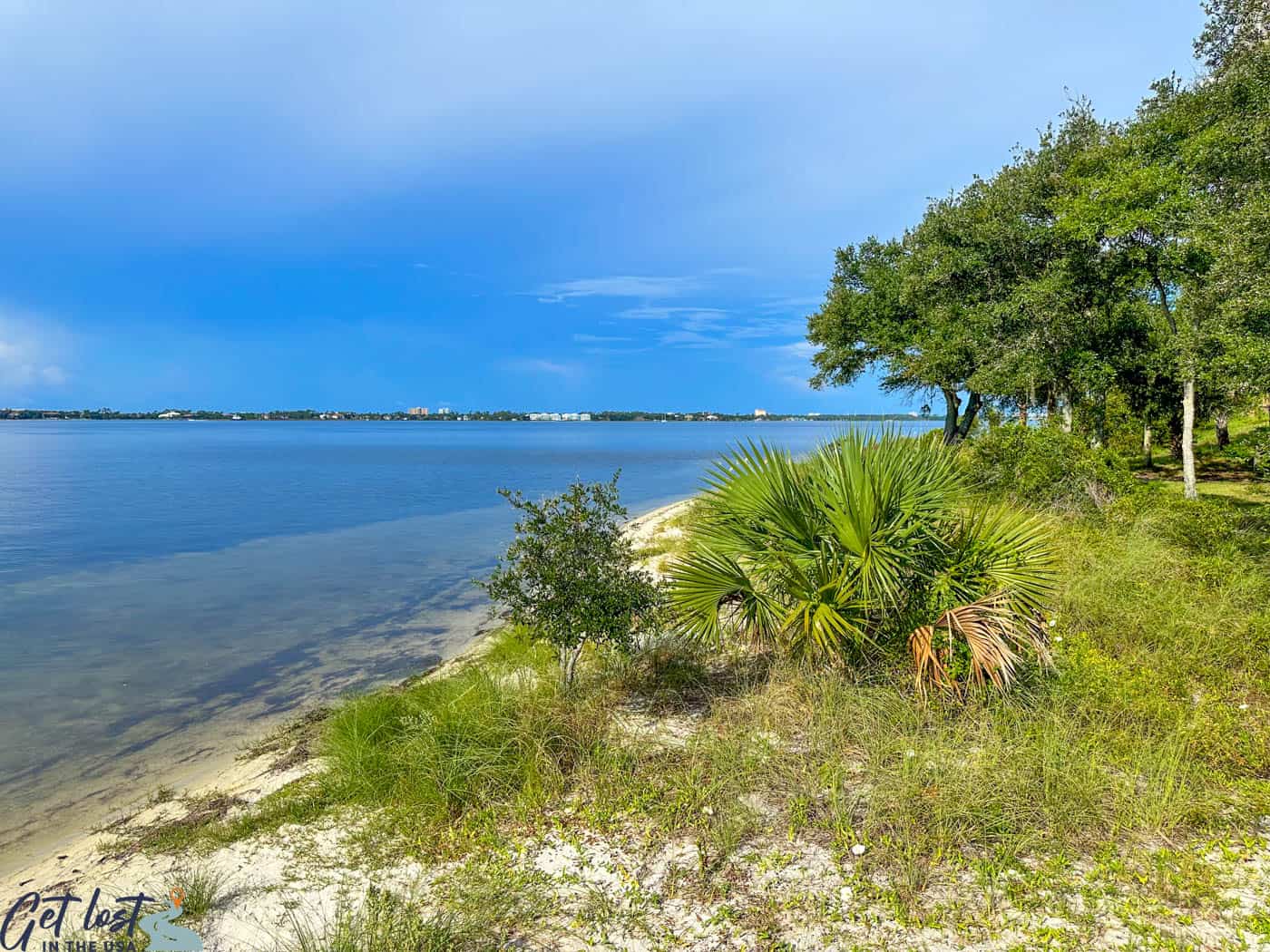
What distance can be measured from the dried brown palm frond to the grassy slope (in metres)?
0.31

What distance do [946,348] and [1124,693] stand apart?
1949 centimetres

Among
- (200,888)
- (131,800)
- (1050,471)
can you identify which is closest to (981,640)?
(200,888)

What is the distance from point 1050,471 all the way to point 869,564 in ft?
38.9

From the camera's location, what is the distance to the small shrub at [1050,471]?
14758mm

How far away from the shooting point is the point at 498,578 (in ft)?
23.0

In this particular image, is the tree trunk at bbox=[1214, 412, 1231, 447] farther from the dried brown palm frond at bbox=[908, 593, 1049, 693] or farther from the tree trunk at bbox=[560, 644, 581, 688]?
the tree trunk at bbox=[560, 644, 581, 688]

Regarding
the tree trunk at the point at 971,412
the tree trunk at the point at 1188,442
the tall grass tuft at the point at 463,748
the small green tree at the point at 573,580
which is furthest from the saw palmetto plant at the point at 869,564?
the tree trunk at the point at 971,412

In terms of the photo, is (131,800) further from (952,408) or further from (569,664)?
(952,408)

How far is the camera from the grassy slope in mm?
4137

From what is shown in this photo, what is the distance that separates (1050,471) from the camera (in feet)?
49.8

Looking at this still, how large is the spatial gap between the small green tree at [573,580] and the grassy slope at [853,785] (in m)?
0.70

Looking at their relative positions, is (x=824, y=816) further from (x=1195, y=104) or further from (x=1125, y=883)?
(x=1195, y=104)

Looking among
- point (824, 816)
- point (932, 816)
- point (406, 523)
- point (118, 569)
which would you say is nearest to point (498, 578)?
point (824, 816)

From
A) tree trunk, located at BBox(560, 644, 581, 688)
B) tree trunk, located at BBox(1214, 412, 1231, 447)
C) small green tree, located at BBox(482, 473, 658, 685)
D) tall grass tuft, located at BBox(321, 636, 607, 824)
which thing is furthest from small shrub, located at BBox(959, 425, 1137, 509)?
tree trunk, located at BBox(1214, 412, 1231, 447)
